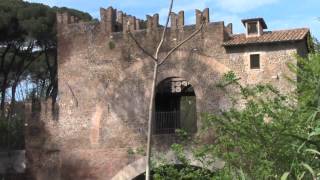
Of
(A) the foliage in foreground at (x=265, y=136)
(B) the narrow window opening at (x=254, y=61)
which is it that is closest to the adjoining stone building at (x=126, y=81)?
(B) the narrow window opening at (x=254, y=61)

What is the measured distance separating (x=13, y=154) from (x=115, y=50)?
5.55m

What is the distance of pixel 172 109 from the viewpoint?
25.8 metres

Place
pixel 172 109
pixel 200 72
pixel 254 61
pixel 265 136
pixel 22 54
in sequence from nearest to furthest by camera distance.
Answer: pixel 265 136, pixel 254 61, pixel 200 72, pixel 172 109, pixel 22 54

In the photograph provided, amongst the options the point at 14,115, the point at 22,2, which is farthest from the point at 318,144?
the point at 14,115

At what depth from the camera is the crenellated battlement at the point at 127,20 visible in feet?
74.4

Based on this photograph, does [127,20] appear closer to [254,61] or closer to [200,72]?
[200,72]

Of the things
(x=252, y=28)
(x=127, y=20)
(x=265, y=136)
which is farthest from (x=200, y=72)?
(x=265, y=136)

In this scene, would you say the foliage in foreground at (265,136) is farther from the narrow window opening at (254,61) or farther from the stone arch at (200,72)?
the stone arch at (200,72)

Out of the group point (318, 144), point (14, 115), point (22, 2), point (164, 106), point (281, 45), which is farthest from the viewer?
point (14, 115)

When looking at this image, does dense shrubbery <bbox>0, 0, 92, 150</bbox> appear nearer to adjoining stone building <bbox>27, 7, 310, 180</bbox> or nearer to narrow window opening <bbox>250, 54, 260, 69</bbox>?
adjoining stone building <bbox>27, 7, 310, 180</bbox>

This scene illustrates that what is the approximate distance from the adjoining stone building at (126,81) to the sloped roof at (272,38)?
0.03 metres

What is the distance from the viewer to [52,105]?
24766 millimetres

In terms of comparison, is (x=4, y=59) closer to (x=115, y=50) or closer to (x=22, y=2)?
(x=22, y=2)

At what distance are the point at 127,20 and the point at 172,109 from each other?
3.87m
